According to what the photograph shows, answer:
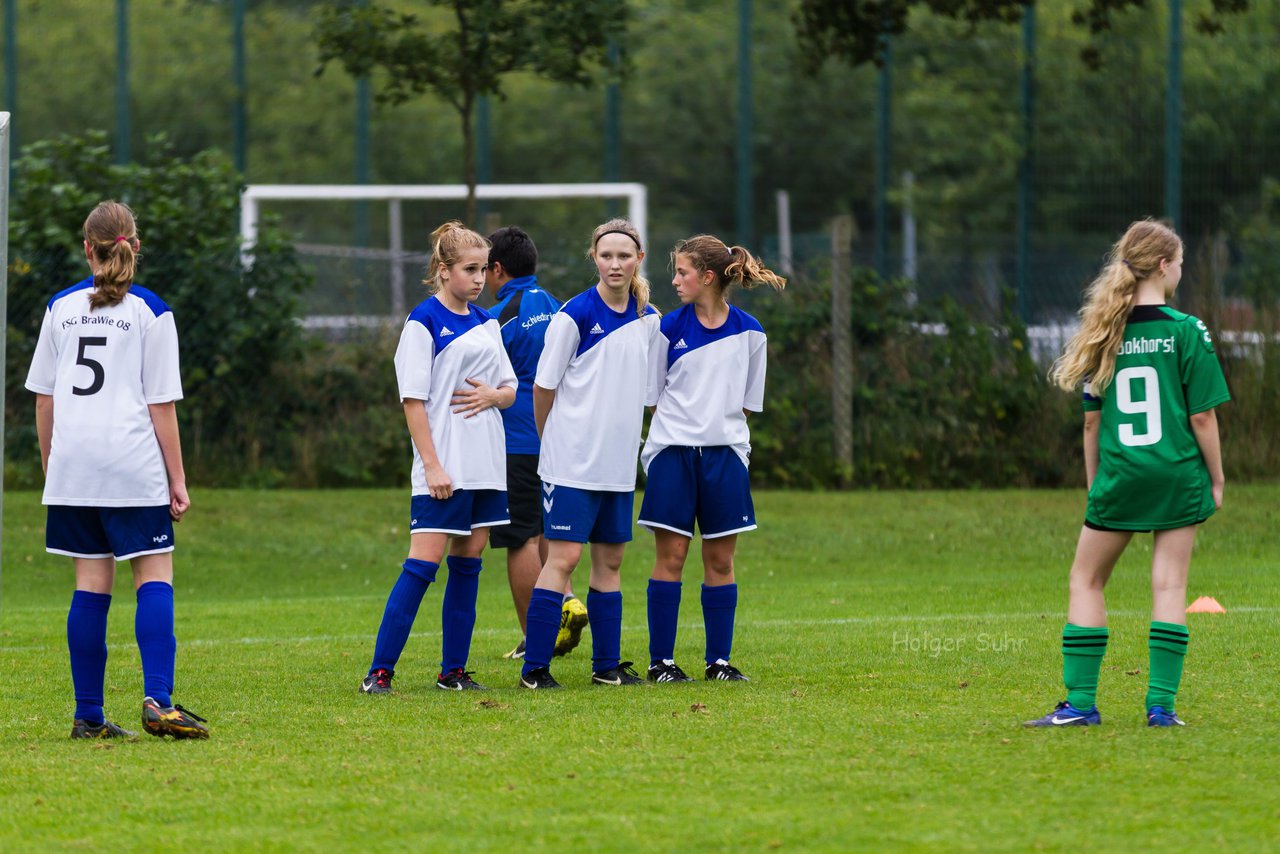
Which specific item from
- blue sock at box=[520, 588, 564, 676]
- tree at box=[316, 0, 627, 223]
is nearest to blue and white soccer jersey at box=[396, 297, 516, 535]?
blue sock at box=[520, 588, 564, 676]

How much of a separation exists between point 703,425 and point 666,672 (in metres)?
1.04

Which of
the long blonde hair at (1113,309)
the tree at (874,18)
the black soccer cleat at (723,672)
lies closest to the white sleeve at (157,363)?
the black soccer cleat at (723,672)

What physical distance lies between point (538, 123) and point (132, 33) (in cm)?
974

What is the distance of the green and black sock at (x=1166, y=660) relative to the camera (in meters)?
6.01

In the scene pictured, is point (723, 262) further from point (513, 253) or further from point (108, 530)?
point (108, 530)

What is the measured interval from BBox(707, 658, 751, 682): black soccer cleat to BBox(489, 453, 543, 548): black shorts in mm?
1217

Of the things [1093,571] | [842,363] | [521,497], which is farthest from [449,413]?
[842,363]

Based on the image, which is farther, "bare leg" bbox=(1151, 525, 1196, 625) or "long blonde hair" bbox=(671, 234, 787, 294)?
"long blonde hair" bbox=(671, 234, 787, 294)

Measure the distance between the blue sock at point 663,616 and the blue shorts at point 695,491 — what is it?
27 cm

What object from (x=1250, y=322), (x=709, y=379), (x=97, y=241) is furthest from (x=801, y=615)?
(x=1250, y=322)

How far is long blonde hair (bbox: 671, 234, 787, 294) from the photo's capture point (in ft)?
23.9

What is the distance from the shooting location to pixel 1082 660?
609 centimetres

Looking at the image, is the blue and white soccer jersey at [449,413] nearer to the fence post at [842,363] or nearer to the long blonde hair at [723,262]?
the long blonde hair at [723,262]

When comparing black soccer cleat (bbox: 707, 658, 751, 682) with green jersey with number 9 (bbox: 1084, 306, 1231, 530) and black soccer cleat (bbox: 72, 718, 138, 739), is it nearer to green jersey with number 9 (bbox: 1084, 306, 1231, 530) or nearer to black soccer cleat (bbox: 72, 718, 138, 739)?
green jersey with number 9 (bbox: 1084, 306, 1231, 530)
